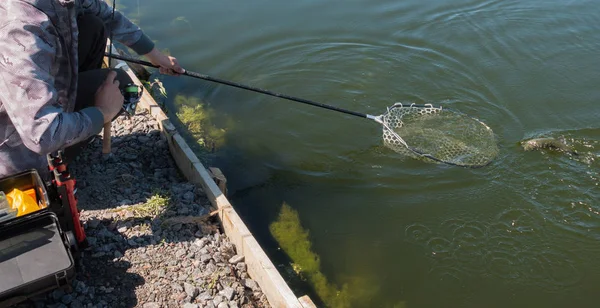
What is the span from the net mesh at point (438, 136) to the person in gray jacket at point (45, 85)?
111 inches

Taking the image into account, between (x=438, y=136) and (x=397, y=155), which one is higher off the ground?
(x=438, y=136)

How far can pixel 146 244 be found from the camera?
366 cm

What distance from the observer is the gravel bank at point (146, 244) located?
3.31m

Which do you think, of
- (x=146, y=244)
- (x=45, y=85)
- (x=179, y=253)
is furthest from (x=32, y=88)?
(x=179, y=253)

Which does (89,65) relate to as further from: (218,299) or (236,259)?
(218,299)

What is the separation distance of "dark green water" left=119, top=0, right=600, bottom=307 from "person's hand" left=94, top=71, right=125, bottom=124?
1725 mm

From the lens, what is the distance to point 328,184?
202 inches

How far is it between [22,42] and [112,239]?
1.49 m

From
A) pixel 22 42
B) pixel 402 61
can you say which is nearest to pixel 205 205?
pixel 22 42

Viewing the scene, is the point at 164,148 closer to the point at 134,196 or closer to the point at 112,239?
Answer: the point at 134,196

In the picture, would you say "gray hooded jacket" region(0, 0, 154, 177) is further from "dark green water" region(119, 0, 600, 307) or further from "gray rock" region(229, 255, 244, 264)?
"dark green water" region(119, 0, 600, 307)

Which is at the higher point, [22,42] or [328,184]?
[22,42]

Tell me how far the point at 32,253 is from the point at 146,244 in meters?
0.77

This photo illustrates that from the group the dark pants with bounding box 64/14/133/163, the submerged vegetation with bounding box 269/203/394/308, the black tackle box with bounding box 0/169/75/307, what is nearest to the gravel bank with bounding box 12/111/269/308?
the black tackle box with bounding box 0/169/75/307
